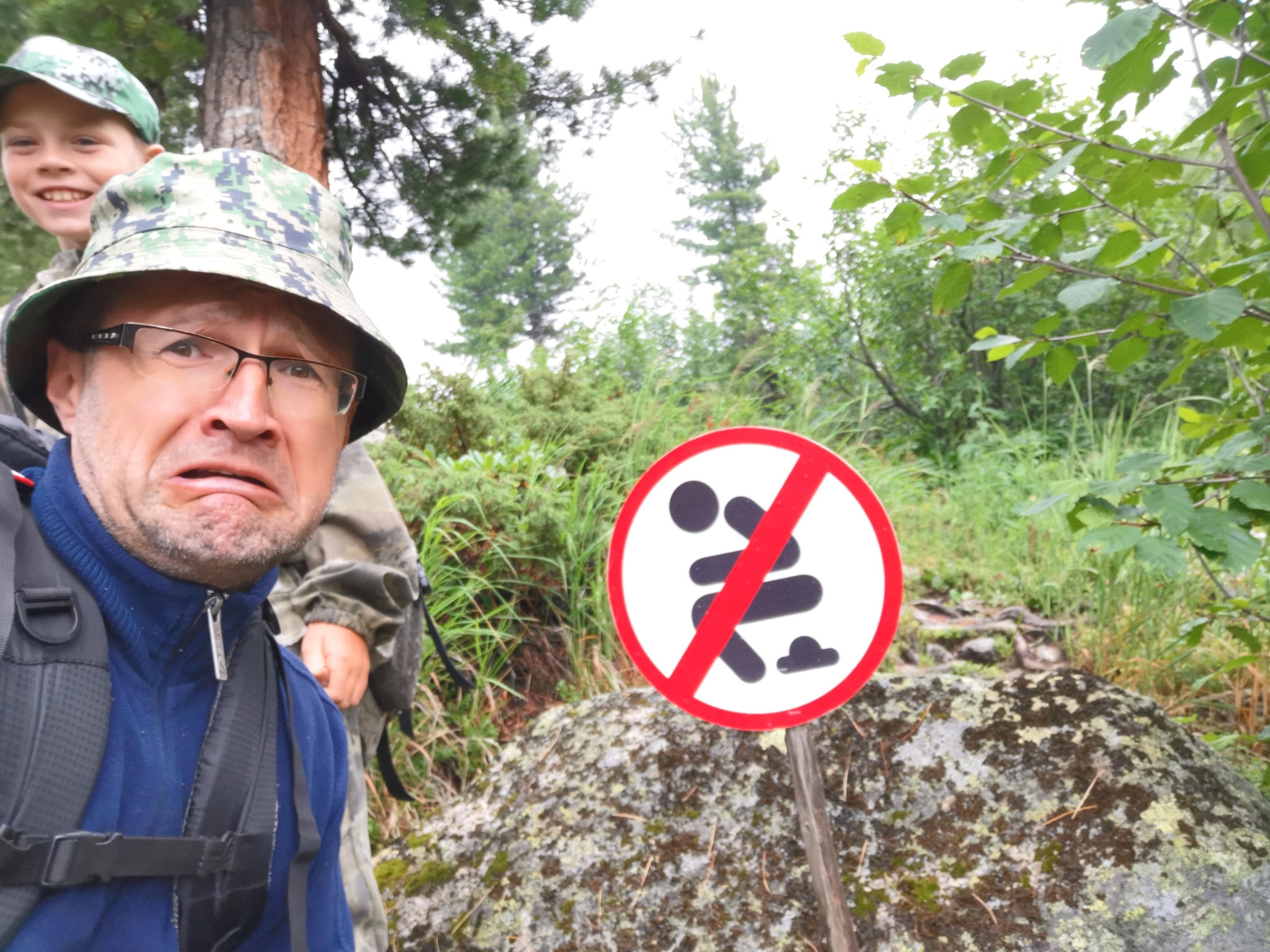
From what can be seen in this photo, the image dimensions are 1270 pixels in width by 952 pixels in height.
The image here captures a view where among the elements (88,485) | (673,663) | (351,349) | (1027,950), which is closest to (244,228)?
(351,349)

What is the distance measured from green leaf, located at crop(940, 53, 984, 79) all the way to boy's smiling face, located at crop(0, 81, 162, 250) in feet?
6.22

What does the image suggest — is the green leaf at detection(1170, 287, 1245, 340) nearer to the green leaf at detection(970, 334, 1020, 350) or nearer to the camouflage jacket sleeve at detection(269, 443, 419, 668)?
the green leaf at detection(970, 334, 1020, 350)

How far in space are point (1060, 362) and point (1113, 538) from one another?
0.49 metres

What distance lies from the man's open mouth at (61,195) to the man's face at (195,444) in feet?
3.69

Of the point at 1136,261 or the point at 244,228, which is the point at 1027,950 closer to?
the point at 1136,261

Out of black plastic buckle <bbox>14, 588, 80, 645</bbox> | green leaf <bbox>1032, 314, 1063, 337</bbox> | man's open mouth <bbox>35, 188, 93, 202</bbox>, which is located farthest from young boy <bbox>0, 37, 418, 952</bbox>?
green leaf <bbox>1032, 314, 1063, 337</bbox>

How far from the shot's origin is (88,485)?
1.08m

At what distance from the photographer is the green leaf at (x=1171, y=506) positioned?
1480 millimetres

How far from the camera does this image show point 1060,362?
185 centimetres

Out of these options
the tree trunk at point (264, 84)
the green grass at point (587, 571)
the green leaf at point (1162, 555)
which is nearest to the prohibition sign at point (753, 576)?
the green leaf at point (1162, 555)

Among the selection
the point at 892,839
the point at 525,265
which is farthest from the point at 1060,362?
the point at 525,265

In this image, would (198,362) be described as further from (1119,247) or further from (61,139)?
(1119,247)

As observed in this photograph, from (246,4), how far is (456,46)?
1141 mm

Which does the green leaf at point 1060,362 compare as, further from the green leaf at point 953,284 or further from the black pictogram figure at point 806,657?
the black pictogram figure at point 806,657
